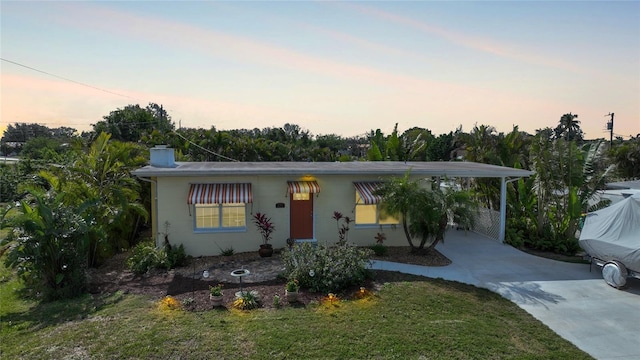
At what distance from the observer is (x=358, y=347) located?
791 cm

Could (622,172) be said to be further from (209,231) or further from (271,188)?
(209,231)

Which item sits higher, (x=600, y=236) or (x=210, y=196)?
(x=210, y=196)

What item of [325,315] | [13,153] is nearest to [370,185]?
[325,315]

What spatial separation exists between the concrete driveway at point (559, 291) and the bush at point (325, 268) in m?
2.12

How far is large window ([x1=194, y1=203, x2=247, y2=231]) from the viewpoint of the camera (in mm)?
15031

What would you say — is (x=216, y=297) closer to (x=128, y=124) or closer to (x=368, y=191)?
(x=368, y=191)

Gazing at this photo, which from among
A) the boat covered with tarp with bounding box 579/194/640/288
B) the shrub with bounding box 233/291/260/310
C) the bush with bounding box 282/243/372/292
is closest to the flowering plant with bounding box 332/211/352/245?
the bush with bounding box 282/243/372/292

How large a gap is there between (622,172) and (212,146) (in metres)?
40.1

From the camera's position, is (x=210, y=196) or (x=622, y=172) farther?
(x=622, y=172)

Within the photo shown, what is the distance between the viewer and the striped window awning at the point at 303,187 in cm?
1471

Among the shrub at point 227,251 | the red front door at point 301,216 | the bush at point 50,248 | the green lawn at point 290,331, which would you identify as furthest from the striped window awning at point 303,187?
the bush at point 50,248

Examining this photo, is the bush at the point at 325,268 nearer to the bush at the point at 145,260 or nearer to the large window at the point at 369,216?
the large window at the point at 369,216

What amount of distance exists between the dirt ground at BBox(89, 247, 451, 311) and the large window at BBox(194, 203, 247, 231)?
3.76ft

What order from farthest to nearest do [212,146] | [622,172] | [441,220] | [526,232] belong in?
1. [212,146]
2. [622,172]
3. [526,232]
4. [441,220]
